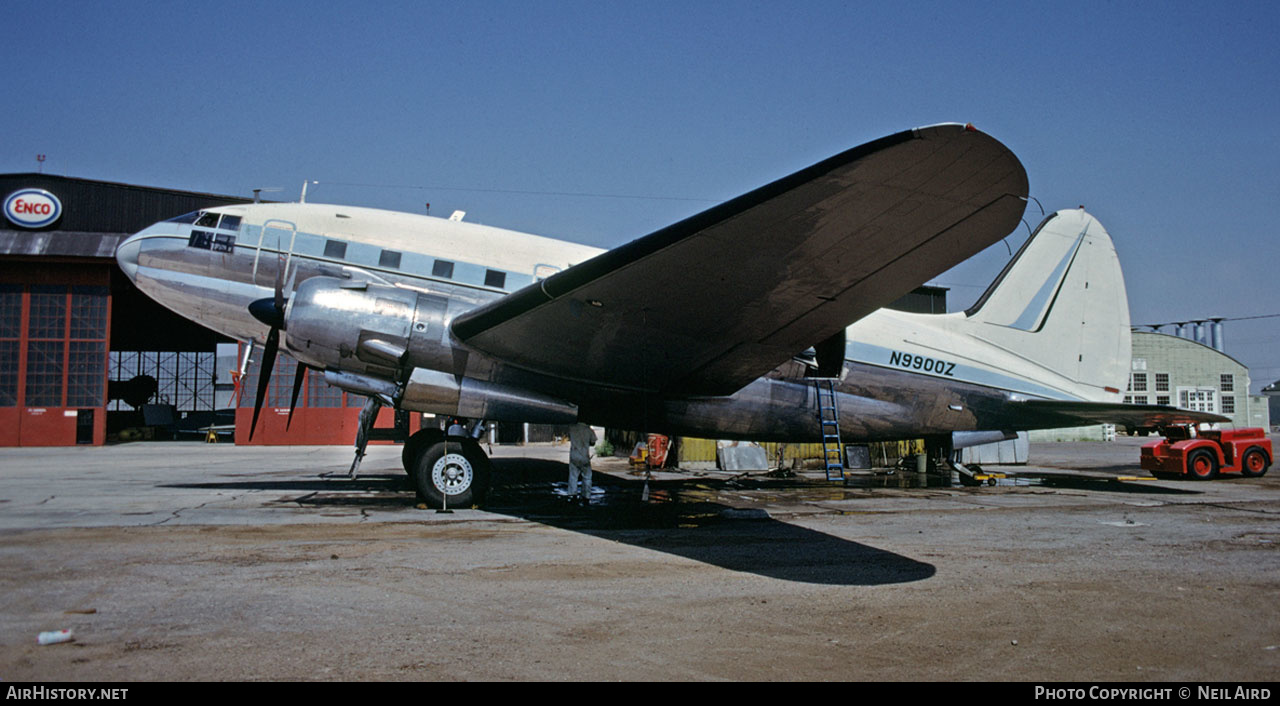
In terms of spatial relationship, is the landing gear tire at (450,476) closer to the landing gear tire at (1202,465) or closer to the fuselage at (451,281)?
the fuselage at (451,281)

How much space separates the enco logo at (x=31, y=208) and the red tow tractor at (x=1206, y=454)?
37570 millimetres

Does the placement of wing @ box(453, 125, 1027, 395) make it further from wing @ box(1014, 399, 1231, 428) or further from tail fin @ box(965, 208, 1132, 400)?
tail fin @ box(965, 208, 1132, 400)

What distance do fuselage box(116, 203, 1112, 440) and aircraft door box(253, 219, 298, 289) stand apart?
15 mm

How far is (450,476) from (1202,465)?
631 inches

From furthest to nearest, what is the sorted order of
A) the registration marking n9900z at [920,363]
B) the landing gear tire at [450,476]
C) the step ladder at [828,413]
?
the registration marking n9900z at [920,363]
the step ladder at [828,413]
the landing gear tire at [450,476]

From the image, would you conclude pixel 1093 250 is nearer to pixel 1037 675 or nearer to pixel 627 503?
pixel 627 503

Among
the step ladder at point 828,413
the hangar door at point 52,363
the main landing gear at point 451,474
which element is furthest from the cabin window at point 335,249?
the hangar door at point 52,363

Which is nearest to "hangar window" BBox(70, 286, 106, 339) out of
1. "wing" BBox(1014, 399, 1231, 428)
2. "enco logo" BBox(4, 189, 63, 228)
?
"enco logo" BBox(4, 189, 63, 228)

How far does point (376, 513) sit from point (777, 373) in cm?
610

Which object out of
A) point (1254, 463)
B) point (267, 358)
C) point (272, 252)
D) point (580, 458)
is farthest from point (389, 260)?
point (1254, 463)

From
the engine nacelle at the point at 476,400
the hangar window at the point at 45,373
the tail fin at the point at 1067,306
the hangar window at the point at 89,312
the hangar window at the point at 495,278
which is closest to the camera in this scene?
the engine nacelle at the point at 476,400

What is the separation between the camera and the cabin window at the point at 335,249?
1116 cm

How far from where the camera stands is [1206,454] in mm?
16562

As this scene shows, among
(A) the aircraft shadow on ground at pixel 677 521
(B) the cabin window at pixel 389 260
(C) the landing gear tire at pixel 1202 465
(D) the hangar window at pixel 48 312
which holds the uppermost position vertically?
(D) the hangar window at pixel 48 312
